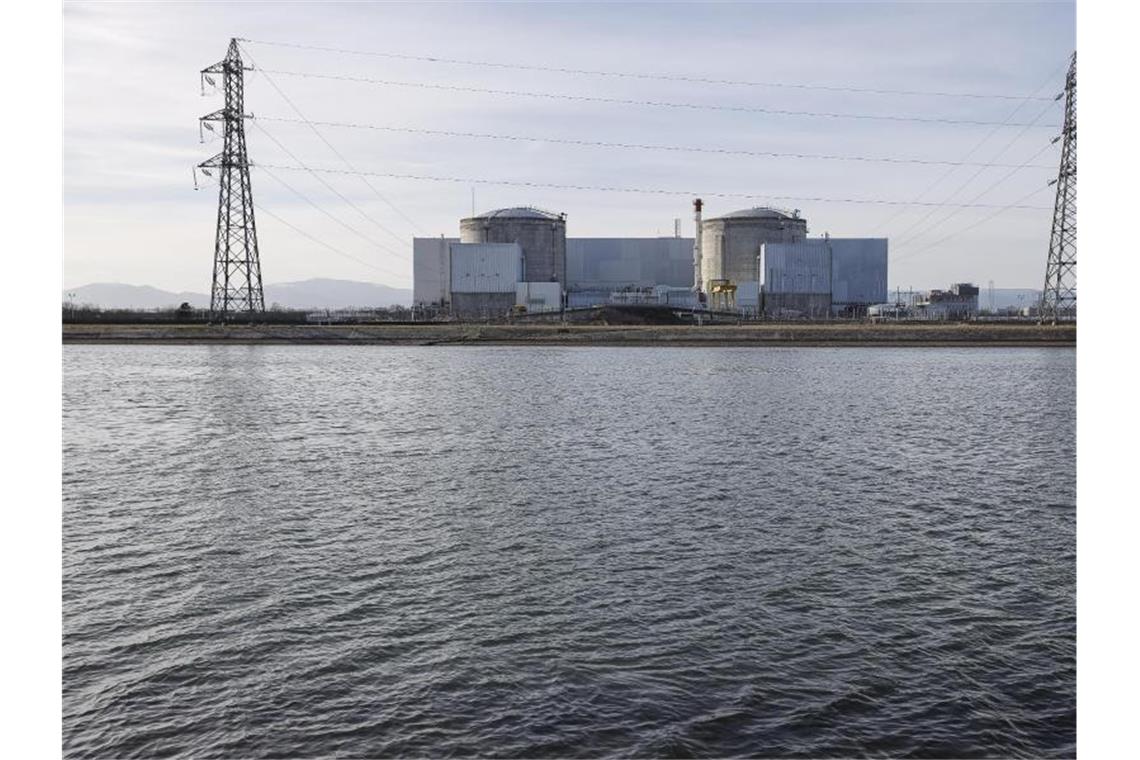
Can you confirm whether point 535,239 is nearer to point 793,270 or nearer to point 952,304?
point 793,270

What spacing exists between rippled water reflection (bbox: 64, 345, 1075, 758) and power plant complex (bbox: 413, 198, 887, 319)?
70488 millimetres

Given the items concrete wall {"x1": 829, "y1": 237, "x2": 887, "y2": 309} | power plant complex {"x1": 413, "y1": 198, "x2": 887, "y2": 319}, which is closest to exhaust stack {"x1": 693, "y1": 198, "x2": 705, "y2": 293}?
power plant complex {"x1": 413, "y1": 198, "x2": 887, "y2": 319}

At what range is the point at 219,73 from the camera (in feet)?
251

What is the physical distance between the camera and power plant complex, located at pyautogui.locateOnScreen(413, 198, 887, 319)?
101 m

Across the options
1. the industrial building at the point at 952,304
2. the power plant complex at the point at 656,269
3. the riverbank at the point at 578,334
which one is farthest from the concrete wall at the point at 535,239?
the industrial building at the point at 952,304

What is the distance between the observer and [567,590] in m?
14.1

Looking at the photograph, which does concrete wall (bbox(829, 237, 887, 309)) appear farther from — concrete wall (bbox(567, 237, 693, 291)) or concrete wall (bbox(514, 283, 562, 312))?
concrete wall (bbox(514, 283, 562, 312))

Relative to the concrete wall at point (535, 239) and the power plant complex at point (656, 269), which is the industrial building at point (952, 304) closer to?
the power plant complex at point (656, 269)

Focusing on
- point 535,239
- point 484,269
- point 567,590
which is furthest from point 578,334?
point 567,590

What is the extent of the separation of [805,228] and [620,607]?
10557cm

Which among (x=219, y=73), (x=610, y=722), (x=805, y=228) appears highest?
(x=219, y=73)

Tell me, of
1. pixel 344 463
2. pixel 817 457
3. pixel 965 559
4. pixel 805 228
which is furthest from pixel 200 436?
pixel 805 228

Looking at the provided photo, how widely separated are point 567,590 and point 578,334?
233 ft

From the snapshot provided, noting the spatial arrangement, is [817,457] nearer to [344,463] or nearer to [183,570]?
[344,463]
